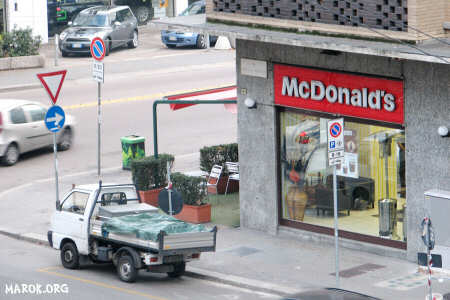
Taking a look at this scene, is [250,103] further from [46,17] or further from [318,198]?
[46,17]

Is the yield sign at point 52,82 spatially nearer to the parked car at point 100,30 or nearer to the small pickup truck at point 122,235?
the small pickup truck at point 122,235

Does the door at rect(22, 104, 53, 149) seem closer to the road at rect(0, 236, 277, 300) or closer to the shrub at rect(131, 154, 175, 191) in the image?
the shrub at rect(131, 154, 175, 191)

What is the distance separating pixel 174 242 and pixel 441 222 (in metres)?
4.07

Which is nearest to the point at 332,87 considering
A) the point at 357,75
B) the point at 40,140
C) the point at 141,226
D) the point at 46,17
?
the point at 357,75

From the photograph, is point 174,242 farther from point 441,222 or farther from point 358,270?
point 441,222

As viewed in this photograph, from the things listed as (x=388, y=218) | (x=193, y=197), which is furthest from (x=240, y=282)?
(x=193, y=197)

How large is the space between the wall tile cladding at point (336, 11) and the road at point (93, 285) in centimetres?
466

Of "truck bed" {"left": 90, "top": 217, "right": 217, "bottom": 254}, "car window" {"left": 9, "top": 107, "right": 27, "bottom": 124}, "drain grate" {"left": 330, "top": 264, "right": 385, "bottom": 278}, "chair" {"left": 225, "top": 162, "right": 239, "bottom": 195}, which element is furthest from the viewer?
"car window" {"left": 9, "top": 107, "right": 27, "bottom": 124}

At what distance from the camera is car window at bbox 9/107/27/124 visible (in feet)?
79.3

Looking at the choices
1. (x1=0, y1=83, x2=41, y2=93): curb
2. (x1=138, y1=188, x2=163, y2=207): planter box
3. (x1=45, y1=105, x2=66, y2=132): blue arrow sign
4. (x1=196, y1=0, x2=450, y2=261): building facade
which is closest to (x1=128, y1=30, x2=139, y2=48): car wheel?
(x1=0, y1=83, x2=41, y2=93): curb

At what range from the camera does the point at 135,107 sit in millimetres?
31516

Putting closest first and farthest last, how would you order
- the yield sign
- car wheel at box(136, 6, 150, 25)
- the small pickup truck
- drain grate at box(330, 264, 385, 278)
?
the small pickup truck < drain grate at box(330, 264, 385, 278) < the yield sign < car wheel at box(136, 6, 150, 25)

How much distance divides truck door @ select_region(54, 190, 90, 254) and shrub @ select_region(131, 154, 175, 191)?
13.2 feet

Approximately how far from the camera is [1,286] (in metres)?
15.1
